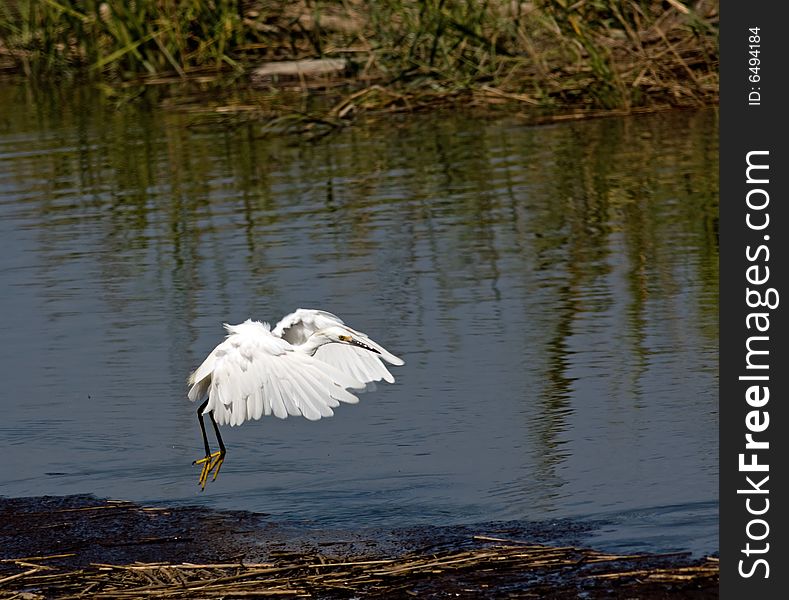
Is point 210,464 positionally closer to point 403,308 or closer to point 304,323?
point 304,323

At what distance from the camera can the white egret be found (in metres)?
5.93

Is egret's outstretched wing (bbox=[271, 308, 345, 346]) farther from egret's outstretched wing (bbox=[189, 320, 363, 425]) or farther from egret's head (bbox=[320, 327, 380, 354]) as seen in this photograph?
egret's outstretched wing (bbox=[189, 320, 363, 425])

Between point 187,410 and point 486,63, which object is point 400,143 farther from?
point 187,410

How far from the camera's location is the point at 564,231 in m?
10.6

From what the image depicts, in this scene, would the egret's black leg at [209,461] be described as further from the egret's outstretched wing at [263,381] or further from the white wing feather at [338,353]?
the white wing feather at [338,353]

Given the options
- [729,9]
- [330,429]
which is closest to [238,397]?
[330,429]

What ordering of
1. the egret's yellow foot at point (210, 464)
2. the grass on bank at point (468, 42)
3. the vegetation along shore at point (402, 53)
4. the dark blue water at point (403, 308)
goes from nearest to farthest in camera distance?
the dark blue water at point (403, 308), the egret's yellow foot at point (210, 464), the grass on bank at point (468, 42), the vegetation along shore at point (402, 53)

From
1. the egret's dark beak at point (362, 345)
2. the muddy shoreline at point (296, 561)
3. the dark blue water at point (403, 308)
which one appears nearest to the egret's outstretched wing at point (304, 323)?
the egret's dark beak at point (362, 345)

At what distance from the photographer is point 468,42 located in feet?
49.8

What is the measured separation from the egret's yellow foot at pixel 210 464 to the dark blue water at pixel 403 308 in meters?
0.05

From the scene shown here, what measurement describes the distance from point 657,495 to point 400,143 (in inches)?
342

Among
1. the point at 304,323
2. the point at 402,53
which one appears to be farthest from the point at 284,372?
the point at 402,53

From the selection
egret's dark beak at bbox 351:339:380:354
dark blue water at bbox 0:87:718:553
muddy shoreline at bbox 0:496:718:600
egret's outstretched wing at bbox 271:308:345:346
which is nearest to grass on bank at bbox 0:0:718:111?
dark blue water at bbox 0:87:718:553

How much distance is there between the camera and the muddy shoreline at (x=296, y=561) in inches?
188
